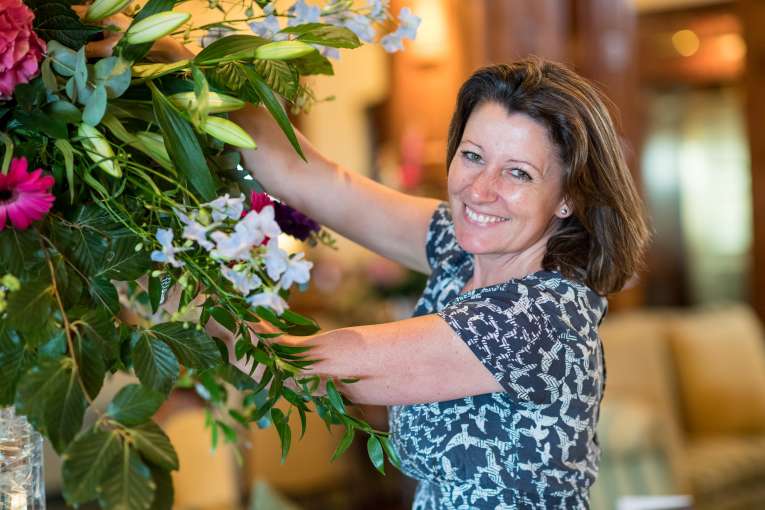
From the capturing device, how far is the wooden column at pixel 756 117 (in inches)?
232

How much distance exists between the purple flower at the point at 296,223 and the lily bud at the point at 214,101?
13.2 inches

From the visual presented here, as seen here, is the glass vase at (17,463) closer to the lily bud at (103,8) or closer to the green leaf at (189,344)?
the green leaf at (189,344)

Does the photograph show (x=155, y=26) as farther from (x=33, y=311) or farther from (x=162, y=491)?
(x=162, y=491)

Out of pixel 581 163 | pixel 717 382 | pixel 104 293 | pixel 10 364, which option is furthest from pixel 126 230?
pixel 717 382

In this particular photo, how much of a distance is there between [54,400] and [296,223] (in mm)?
558

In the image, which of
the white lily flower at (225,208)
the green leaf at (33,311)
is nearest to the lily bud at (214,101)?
the white lily flower at (225,208)

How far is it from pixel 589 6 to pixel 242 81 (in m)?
5.19

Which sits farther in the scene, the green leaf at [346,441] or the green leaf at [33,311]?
the green leaf at [346,441]

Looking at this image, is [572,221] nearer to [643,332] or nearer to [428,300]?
[428,300]

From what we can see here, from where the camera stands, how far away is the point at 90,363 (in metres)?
0.85

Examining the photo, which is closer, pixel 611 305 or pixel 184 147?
pixel 184 147

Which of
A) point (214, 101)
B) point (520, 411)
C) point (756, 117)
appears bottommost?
point (756, 117)

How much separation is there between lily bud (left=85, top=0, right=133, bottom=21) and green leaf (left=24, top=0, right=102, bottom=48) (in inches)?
0.7

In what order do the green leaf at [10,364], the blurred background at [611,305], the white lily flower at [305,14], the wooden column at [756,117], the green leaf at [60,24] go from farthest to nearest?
the wooden column at [756,117], the blurred background at [611,305], the white lily flower at [305,14], the green leaf at [60,24], the green leaf at [10,364]
